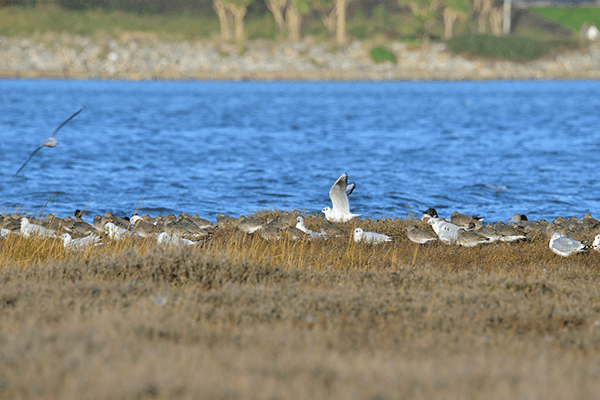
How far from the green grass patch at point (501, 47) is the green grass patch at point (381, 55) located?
365 inches

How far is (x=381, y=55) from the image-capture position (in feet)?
342

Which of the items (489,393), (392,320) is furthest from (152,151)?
(489,393)

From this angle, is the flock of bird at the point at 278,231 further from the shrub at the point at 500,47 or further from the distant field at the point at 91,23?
the distant field at the point at 91,23

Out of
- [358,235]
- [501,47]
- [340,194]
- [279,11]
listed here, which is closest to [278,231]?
[358,235]

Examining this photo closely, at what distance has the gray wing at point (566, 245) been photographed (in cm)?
1128

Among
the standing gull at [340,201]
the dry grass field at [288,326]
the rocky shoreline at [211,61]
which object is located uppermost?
the dry grass field at [288,326]

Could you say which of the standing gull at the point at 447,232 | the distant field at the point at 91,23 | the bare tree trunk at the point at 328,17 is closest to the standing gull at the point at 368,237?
the standing gull at the point at 447,232

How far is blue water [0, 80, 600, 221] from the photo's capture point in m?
21.4

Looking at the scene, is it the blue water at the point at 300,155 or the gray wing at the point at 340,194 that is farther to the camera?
the blue water at the point at 300,155

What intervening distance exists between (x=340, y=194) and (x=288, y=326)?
826 centimetres

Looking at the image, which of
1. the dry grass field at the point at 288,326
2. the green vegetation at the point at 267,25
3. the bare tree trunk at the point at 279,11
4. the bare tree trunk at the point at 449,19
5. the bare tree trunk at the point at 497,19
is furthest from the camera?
the bare tree trunk at the point at 497,19

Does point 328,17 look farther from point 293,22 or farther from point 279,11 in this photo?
point 279,11

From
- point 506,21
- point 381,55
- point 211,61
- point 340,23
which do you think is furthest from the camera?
point 506,21

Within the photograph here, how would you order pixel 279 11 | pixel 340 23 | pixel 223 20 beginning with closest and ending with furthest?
pixel 340 23, pixel 279 11, pixel 223 20
